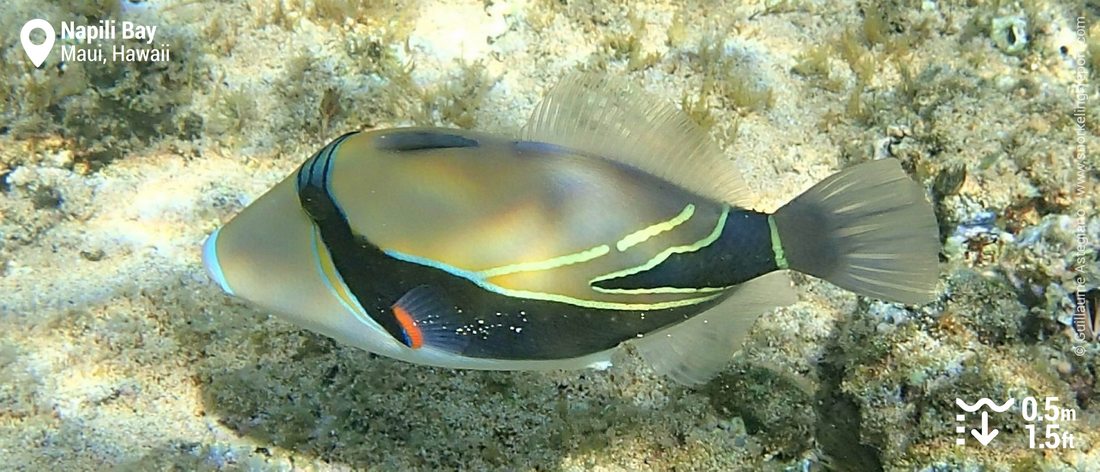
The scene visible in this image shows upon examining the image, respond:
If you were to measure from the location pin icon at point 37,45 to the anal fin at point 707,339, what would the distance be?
3178 mm

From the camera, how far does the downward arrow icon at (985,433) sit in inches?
78.4

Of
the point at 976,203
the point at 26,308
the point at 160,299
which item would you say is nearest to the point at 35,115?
the point at 26,308

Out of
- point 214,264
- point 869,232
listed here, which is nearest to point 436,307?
point 214,264

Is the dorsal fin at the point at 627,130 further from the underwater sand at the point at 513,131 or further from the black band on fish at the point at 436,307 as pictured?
the underwater sand at the point at 513,131

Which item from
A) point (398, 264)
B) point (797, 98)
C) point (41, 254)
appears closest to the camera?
point (398, 264)

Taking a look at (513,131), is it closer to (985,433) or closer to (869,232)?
Result: (869,232)

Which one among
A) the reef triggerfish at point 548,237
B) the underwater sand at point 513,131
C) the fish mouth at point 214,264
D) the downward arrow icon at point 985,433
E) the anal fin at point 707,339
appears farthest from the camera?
the underwater sand at point 513,131

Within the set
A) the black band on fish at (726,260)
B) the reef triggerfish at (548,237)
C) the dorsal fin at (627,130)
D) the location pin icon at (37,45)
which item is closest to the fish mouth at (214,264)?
the reef triggerfish at (548,237)

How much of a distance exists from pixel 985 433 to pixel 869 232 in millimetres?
858

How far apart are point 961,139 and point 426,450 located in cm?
236

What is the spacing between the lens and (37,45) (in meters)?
3.29

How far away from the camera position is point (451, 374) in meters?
2.47

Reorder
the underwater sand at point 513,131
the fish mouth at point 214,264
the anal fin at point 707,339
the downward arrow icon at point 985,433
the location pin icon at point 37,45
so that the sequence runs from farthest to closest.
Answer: the location pin icon at point 37,45 → the underwater sand at point 513,131 → the downward arrow icon at point 985,433 → the anal fin at point 707,339 → the fish mouth at point 214,264

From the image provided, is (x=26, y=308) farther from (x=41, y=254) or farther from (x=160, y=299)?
(x=160, y=299)
